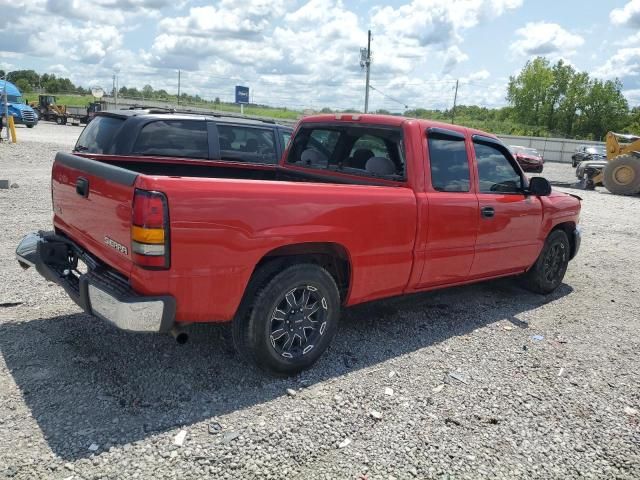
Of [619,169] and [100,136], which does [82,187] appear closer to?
[100,136]

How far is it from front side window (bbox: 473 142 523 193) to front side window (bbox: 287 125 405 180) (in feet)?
3.17

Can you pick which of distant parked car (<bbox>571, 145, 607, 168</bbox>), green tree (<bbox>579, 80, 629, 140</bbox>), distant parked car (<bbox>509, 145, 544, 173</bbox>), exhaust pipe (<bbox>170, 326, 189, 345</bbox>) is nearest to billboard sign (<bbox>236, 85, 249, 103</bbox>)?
distant parked car (<bbox>509, 145, 544, 173</bbox>)

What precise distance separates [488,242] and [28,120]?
37327 mm

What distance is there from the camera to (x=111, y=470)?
2.70 metres

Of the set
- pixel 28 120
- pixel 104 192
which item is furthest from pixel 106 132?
pixel 28 120

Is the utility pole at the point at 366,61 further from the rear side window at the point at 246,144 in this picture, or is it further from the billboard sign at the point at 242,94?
the rear side window at the point at 246,144

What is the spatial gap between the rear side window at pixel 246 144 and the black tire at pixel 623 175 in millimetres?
15135

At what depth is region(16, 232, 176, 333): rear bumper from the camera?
301 cm

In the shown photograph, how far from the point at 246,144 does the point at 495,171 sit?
391 cm

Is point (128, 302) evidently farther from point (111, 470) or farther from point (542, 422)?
point (542, 422)

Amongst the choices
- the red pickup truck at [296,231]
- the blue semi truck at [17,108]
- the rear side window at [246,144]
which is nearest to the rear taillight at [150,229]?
the red pickup truck at [296,231]

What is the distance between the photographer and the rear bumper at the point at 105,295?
119 inches

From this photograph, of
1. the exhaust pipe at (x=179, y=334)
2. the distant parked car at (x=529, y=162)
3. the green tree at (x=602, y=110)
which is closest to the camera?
the exhaust pipe at (x=179, y=334)

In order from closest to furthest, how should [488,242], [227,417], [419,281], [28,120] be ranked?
[227,417], [419,281], [488,242], [28,120]
